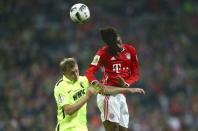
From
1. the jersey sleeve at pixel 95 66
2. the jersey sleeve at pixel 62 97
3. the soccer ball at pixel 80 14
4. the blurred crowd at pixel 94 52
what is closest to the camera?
the jersey sleeve at pixel 62 97

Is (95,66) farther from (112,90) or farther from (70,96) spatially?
(70,96)

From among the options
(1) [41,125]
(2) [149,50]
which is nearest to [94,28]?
(2) [149,50]

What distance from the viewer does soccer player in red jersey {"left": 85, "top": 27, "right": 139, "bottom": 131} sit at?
10961mm

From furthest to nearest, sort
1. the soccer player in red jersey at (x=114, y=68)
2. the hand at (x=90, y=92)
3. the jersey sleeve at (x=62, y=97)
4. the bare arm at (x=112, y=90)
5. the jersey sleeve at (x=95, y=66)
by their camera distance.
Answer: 1. the soccer player in red jersey at (x=114, y=68)
2. the jersey sleeve at (x=95, y=66)
3. the bare arm at (x=112, y=90)
4. the jersey sleeve at (x=62, y=97)
5. the hand at (x=90, y=92)

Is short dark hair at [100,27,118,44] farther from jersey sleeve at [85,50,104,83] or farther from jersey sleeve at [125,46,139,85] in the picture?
jersey sleeve at [125,46,139,85]

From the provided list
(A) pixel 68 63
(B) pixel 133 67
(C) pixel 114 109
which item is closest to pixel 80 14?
(B) pixel 133 67

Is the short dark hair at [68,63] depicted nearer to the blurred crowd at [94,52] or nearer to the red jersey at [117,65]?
the red jersey at [117,65]

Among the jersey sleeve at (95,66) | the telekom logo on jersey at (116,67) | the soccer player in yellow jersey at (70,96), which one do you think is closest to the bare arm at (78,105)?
the soccer player in yellow jersey at (70,96)

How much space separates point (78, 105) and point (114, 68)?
1623 millimetres

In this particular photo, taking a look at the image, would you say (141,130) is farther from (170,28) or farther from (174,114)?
(170,28)

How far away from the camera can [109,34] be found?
35.7 feet

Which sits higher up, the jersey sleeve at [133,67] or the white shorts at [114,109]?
the jersey sleeve at [133,67]

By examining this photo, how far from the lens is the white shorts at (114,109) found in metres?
11.3

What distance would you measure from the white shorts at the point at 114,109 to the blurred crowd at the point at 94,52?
216 inches
